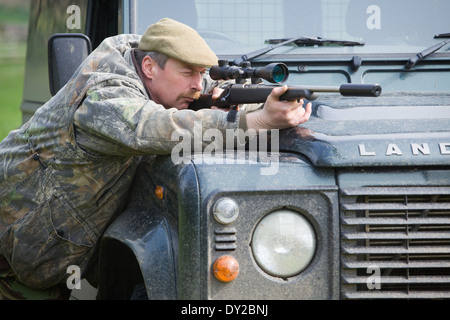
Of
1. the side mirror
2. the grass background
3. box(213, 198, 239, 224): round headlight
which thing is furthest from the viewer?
the grass background

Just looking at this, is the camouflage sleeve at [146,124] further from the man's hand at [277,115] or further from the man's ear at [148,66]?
the man's ear at [148,66]

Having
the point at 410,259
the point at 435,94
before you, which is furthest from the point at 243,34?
the point at 410,259

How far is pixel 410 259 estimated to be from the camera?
269cm

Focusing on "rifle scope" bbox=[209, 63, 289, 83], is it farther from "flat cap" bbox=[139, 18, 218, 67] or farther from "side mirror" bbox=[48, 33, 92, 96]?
"side mirror" bbox=[48, 33, 92, 96]

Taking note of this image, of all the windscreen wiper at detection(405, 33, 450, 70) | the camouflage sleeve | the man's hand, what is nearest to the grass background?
the windscreen wiper at detection(405, 33, 450, 70)

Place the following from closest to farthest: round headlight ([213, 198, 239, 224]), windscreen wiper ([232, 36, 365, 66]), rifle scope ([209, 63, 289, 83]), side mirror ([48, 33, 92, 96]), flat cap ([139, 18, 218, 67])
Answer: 1. round headlight ([213, 198, 239, 224])
2. rifle scope ([209, 63, 289, 83])
3. flat cap ([139, 18, 218, 67])
4. side mirror ([48, 33, 92, 96])
5. windscreen wiper ([232, 36, 365, 66])

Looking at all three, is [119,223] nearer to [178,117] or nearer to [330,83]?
[178,117]

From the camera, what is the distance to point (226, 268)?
255 cm

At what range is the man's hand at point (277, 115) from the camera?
9.11 ft

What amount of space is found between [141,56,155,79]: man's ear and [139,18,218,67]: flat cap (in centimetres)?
5

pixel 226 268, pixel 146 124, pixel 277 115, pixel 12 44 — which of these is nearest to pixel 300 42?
pixel 277 115

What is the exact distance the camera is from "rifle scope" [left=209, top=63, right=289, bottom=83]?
2.97 m

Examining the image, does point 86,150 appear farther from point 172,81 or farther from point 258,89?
point 258,89

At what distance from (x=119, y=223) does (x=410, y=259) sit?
45.8 inches
